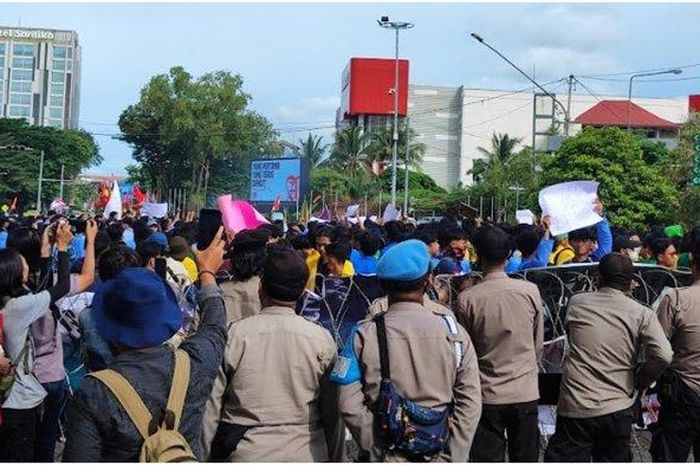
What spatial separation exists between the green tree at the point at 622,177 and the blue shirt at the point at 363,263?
2444 cm

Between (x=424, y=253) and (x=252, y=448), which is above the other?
(x=424, y=253)

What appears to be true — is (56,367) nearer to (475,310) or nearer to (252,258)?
(252,258)

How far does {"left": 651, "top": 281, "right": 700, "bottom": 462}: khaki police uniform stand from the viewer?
16.5 ft

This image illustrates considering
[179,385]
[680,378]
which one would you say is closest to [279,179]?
[680,378]

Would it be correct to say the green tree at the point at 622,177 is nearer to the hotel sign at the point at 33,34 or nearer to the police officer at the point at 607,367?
the police officer at the point at 607,367

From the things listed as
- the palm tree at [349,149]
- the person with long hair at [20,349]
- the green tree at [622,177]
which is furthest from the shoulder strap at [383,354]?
the palm tree at [349,149]

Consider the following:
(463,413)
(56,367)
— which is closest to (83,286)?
(56,367)

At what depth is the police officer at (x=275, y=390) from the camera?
351 cm

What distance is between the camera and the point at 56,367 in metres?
4.98

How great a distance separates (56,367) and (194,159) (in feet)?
188

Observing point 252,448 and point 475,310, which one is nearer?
point 252,448

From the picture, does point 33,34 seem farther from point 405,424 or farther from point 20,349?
point 405,424

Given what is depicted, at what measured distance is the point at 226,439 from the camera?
11.6 feet

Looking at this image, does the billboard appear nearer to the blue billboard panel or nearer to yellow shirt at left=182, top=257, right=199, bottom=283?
the blue billboard panel
